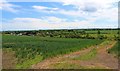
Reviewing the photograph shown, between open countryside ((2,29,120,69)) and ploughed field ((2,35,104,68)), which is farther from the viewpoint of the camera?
ploughed field ((2,35,104,68))

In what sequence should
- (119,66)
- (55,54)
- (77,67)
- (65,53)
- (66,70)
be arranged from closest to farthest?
1. (66,70)
2. (77,67)
3. (119,66)
4. (55,54)
5. (65,53)

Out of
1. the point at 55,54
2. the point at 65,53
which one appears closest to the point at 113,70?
the point at 55,54

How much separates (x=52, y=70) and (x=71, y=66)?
1807 mm

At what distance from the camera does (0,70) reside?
18.6 meters

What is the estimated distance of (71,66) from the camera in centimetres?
1989

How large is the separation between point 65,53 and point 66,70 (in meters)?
13.4

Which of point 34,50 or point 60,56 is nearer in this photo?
point 60,56

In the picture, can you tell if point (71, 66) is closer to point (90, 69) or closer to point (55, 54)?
point (90, 69)

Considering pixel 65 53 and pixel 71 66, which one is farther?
pixel 65 53

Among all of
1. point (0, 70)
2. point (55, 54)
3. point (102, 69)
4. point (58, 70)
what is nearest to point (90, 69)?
point (102, 69)

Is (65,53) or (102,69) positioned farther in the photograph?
(65,53)

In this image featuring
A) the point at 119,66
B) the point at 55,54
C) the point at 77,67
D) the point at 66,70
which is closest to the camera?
the point at 66,70

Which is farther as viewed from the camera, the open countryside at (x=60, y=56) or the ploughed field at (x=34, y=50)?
the ploughed field at (x=34, y=50)

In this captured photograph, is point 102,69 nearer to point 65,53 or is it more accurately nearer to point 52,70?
point 52,70
